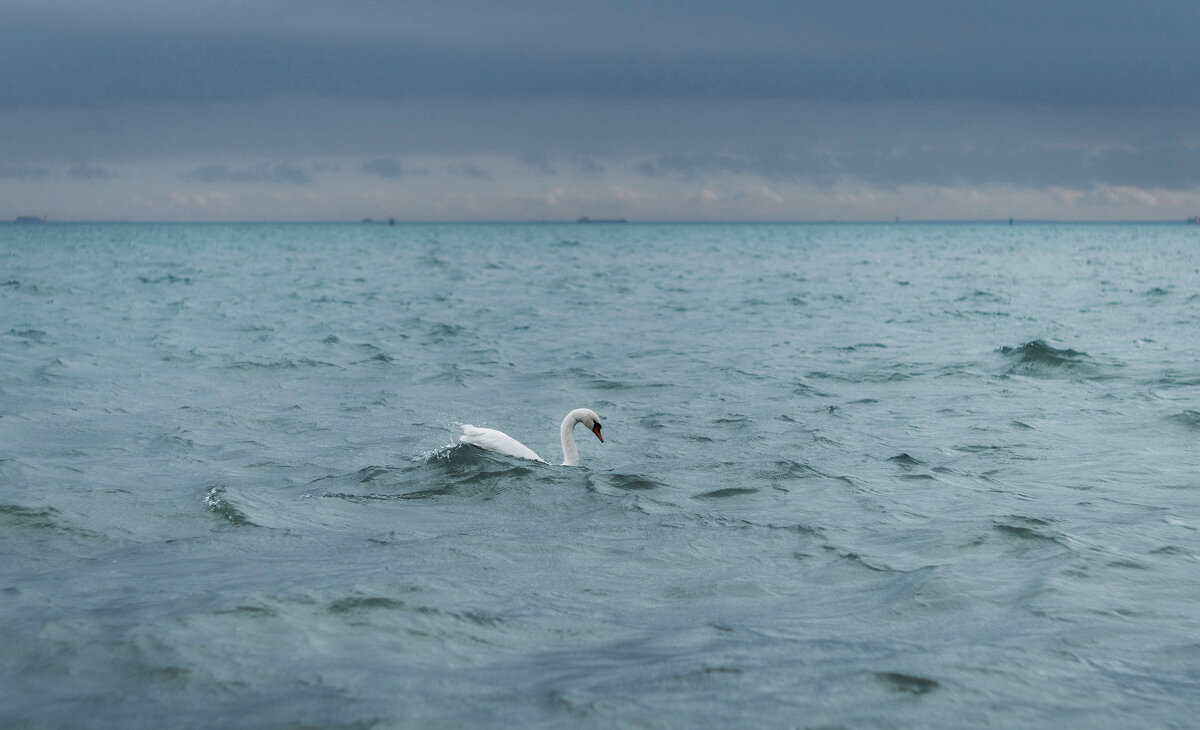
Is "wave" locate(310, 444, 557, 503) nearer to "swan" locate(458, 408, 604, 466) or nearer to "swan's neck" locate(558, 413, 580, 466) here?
"swan" locate(458, 408, 604, 466)

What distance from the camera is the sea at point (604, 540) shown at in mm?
5949

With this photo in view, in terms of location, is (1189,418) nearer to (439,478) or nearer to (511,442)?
(511,442)

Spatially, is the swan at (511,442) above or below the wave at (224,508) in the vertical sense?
above

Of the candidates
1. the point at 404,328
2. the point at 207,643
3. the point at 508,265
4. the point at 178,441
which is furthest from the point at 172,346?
the point at 508,265

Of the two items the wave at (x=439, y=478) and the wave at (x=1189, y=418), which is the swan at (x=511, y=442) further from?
the wave at (x=1189, y=418)

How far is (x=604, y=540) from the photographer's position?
902 cm

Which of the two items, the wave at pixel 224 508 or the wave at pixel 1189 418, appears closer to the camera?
the wave at pixel 224 508

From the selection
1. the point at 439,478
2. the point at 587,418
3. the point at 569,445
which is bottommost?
the point at 439,478

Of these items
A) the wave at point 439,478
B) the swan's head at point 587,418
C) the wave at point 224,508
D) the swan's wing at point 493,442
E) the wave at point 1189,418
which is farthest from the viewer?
the wave at point 1189,418

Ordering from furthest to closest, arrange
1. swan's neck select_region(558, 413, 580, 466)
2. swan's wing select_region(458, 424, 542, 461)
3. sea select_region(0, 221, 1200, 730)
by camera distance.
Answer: swan's neck select_region(558, 413, 580, 466), swan's wing select_region(458, 424, 542, 461), sea select_region(0, 221, 1200, 730)

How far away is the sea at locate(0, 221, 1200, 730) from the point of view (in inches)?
234

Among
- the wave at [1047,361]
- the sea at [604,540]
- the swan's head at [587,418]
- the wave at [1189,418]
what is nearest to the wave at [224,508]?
the sea at [604,540]

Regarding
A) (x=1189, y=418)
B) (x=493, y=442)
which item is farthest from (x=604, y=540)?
(x=1189, y=418)

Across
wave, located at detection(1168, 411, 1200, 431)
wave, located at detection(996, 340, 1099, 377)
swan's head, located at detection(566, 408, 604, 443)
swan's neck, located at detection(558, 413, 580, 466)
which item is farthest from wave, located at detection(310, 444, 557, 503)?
wave, located at detection(996, 340, 1099, 377)
